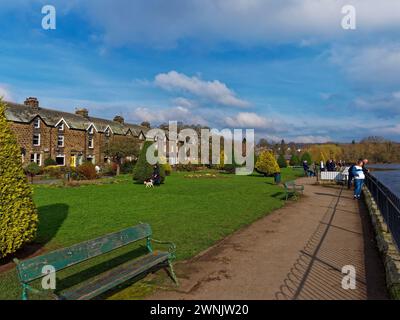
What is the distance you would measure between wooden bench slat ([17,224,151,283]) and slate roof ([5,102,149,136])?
33544 mm

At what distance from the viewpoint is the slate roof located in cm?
3753

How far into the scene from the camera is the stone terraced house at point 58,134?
3753 cm

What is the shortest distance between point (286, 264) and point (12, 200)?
5316mm

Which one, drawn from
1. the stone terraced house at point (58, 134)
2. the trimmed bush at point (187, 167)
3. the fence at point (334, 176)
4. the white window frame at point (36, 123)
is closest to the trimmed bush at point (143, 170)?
the fence at point (334, 176)

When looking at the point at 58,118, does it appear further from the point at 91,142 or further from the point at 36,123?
the point at 91,142

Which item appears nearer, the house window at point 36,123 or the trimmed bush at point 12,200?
the trimmed bush at point 12,200

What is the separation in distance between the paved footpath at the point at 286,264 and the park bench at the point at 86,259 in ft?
1.86

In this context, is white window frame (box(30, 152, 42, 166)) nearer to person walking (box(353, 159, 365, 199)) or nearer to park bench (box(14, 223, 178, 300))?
person walking (box(353, 159, 365, 199))

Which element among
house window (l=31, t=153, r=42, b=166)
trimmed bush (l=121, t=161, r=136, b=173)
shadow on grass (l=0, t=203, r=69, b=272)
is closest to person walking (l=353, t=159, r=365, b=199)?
shadow on grass (l=0, t=203, r=69, b=272)

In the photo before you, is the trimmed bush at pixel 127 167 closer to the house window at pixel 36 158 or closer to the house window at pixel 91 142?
the house window at pixel 36 158
